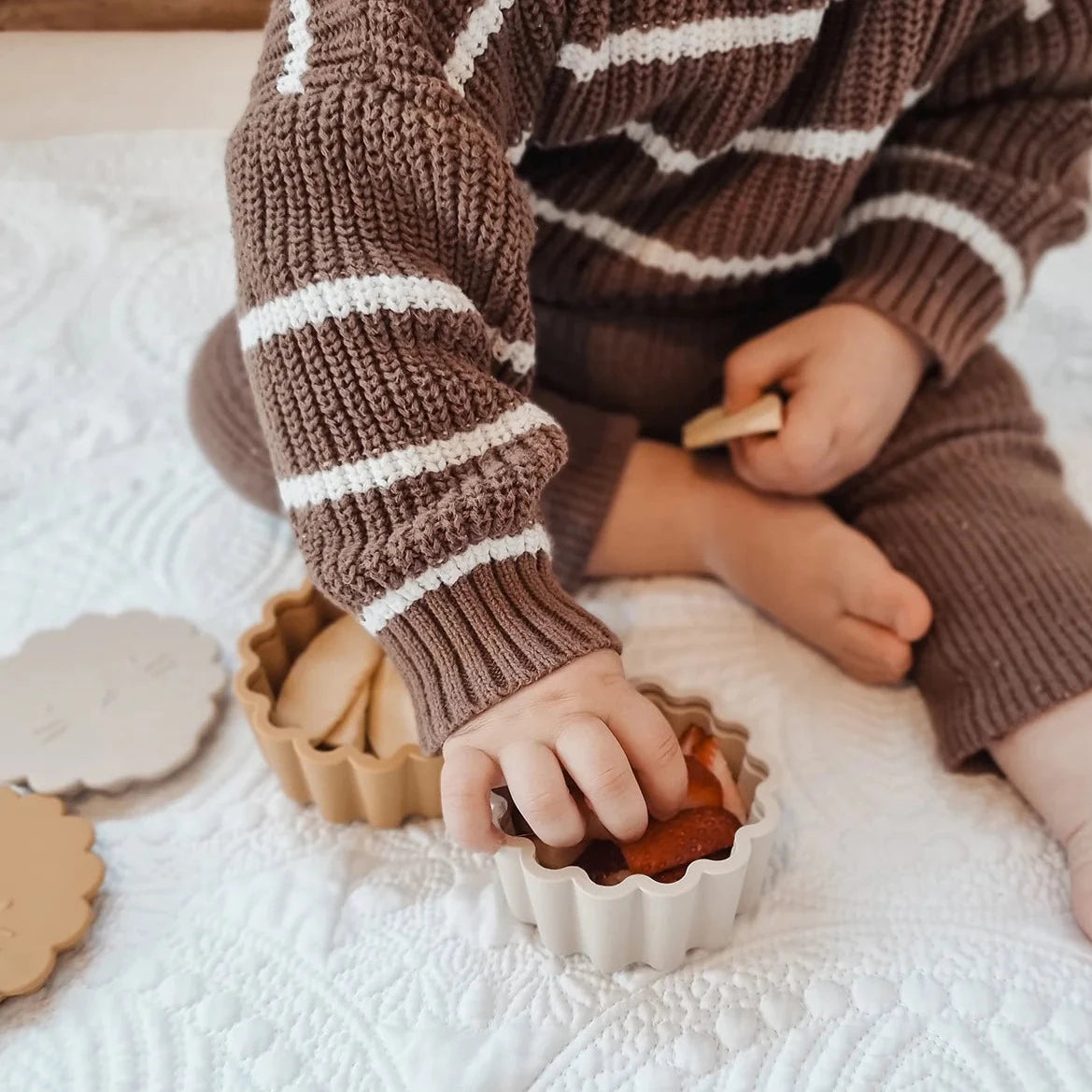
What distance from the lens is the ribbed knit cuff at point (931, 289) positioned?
1.90ft

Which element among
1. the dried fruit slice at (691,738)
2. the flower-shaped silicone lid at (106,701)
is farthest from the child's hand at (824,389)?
the flower-shaped silicone lid at (106,701)

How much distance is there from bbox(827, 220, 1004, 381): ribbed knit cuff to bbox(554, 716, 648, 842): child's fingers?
308 millimetres

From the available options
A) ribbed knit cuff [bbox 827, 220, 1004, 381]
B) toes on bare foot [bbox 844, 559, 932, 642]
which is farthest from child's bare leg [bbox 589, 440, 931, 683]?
ribbed knit cuff [bbox 827, 220, 1004, 381]

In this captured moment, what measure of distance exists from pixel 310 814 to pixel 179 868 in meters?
0.06

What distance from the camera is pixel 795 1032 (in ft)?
1.35

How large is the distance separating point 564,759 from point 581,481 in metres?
0.23

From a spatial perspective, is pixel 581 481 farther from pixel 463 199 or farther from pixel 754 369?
pixel 463 199

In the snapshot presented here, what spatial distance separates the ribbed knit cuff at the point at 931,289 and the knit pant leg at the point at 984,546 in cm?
4

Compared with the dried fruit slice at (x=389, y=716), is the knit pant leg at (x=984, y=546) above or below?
above

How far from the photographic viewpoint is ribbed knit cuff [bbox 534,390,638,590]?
1.92 feet

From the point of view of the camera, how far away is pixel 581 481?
1.96 ft

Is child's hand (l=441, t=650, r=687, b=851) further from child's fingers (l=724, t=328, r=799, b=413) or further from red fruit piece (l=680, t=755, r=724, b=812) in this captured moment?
child's fingers (l=724, t=328, r=799, b=413)

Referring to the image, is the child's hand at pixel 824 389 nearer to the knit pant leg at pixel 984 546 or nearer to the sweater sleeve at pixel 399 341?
the knit pant leg at pixel 984 546

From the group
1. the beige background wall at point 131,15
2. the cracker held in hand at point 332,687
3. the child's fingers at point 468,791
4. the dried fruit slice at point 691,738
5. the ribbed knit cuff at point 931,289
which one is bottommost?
the cracker held in hand at point 332,687
